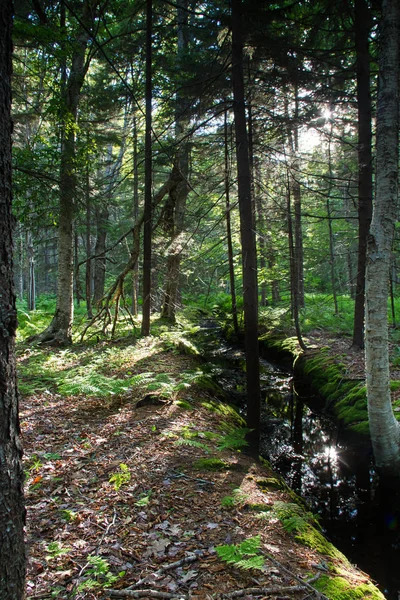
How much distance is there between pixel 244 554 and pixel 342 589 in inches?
28.2

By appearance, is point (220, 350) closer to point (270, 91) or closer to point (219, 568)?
point (270, 91)

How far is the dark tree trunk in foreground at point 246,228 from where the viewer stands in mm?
5410

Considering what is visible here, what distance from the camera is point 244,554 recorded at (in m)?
2.61

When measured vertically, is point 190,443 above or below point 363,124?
below

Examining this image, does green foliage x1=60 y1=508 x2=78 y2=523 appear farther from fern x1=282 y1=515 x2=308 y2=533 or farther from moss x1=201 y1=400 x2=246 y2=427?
moss x1=201 y1=400 x2=246 y2=427

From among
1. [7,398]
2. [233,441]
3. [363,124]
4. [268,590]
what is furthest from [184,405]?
[363,124]

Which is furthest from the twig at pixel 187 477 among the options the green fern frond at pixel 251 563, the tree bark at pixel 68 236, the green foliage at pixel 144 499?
the tree bark at pixel 68 236

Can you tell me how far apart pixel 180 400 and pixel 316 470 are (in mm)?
2633

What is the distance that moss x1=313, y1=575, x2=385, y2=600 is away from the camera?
7.90ft

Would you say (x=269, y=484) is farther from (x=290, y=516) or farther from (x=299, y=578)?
(x=299, y=578)

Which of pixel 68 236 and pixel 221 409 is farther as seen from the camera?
pixel 68 236

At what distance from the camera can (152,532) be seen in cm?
292

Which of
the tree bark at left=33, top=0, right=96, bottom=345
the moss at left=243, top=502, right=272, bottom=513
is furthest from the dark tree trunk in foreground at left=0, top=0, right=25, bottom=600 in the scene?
the tree bark at left=33, top=0, right=96, bottom=345

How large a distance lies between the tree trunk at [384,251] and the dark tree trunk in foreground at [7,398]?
16.0 feet
